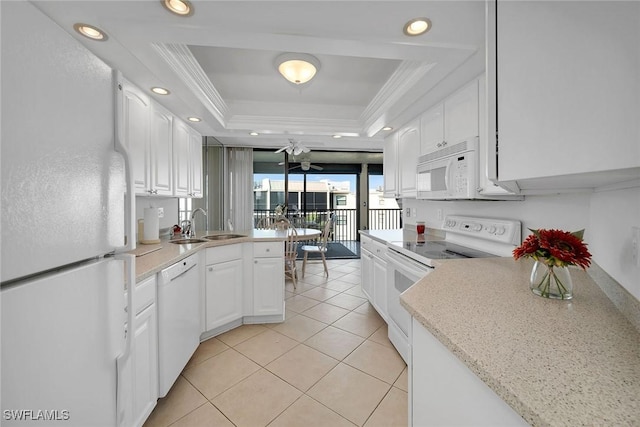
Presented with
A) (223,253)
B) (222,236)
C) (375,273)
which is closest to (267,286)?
(223,253)

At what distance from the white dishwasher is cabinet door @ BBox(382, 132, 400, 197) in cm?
231

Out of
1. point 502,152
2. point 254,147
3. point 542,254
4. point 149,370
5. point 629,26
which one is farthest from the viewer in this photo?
point 254,147

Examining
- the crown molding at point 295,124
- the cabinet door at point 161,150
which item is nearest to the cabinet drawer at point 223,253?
the cabinet door at point 161,150

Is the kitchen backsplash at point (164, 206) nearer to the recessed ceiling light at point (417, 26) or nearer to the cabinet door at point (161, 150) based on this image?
the cabinet door at point (161, 150)

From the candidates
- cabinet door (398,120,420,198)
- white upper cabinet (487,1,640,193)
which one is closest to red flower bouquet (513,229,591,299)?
white upper cabinet (487,1,640,193)

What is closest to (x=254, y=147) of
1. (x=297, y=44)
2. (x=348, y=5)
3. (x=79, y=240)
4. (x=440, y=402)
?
(x=297, y=44)

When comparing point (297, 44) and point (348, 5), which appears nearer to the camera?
point (348, 5)

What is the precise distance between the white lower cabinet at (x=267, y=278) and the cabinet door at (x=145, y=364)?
1152mm

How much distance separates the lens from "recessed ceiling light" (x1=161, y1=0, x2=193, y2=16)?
120 centimetres

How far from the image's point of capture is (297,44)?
Answer: 154 cm

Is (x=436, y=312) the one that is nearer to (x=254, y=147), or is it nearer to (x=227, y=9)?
(x=227, y=9)

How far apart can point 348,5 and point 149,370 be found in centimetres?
214

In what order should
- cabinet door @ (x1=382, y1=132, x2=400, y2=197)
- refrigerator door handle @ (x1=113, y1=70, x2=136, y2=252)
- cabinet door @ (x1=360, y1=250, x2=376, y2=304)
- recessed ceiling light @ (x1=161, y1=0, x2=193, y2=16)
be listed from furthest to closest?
cabinet door @ (x1=382, y1=132, x2=400, y2=197) → cabinet door @ (x1=360, y1=250, x2=376, y2=304) → recessed ceiling light @ (x1=161, y1=0, x2=193, y2=16) → refrigerator door handle @ (x1=113, y1=70, x2=136, y2=252)

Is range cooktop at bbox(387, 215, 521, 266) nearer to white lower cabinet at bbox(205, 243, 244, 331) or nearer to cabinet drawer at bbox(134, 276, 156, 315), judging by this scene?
white lower cabinet at bbox(205, 243, 244, 331)
